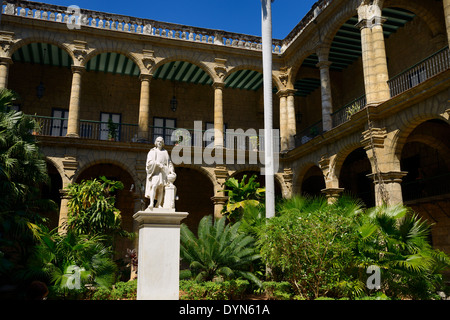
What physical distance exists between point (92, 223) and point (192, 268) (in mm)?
3855

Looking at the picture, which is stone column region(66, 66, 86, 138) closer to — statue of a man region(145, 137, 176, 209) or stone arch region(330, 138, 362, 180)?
statue of a man region(145, 137, 176, 209)

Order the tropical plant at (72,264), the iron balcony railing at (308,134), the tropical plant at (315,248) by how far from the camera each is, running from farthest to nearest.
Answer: the iron balcony railing at (308,134) < the tropical plant at (72,264) < the tropical plant at (315,248)

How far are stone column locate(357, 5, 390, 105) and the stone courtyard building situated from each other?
0.04 m

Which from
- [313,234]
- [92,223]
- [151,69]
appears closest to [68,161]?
[92,223]

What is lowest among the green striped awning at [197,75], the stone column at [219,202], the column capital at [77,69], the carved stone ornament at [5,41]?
the stone column at [219,202]

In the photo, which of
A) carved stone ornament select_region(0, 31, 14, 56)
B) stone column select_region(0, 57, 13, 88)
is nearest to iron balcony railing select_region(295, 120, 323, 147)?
stone column select_region(0, 57, 13, 88)

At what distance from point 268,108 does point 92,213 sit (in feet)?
20.5

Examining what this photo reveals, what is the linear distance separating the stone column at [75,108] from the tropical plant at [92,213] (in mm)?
2893

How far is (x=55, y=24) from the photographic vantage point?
606 inches

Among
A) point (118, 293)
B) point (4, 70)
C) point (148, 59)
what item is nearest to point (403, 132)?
point (118, 293)

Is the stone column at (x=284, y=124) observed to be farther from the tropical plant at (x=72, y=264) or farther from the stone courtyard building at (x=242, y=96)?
the tropical plant at (x=72, y=264)

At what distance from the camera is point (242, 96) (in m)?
21.4

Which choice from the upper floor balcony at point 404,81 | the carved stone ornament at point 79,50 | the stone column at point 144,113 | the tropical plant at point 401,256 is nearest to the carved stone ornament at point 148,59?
the stone column at point 144,113

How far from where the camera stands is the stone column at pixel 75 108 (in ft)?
49.0
